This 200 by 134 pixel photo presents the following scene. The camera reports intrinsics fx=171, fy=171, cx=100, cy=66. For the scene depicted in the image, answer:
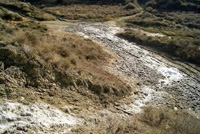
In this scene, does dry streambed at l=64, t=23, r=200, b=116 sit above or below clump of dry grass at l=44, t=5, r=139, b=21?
below

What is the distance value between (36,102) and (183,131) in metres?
6.57

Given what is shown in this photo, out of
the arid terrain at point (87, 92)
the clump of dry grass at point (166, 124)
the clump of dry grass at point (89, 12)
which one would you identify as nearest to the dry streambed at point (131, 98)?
the arid terrain at point (87, 92)

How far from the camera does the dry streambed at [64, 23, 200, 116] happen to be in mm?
12656

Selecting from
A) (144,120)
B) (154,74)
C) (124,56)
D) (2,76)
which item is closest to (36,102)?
(2,76)

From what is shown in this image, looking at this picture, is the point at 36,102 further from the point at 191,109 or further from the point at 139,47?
the point at 139,47

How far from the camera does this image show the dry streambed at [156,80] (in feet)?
41.5

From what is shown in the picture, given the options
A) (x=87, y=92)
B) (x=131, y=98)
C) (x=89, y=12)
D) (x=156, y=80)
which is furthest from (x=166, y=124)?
(x=89, y=12)

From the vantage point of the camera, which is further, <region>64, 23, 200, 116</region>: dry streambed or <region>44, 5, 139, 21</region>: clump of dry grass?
<region>44, 5, 139, 21</region>: clump of dry grass

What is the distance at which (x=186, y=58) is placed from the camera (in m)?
22.1

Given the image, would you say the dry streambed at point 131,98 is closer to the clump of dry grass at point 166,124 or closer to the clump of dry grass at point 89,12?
the clump of dry grass at point 166,124

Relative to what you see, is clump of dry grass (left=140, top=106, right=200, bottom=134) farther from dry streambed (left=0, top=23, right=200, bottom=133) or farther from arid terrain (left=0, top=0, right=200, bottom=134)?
dry streambed (left=0, top=23, right=200, bottom=133)

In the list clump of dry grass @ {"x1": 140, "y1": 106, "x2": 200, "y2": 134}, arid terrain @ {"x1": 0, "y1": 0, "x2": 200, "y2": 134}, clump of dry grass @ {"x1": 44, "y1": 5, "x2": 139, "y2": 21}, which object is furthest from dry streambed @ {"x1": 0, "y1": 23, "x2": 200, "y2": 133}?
clump of dry grass @ {"x1": 44, "y1": 5, "x2": 139, "y2": 21}

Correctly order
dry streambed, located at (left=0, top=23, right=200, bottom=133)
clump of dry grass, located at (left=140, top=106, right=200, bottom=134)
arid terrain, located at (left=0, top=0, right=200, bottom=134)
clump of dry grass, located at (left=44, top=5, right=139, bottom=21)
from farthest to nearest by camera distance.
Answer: clump of dry grass, located at (left=44, top=5, right=139, bottom=21) < clump of dry grass, located at (left=140, top=106, right=200, bottom=134) < arid terrain, located at (left=0, top=0, right=200, bottom=134) < dry streambed, located at (left=0, top=23, right=200, bottom=133)

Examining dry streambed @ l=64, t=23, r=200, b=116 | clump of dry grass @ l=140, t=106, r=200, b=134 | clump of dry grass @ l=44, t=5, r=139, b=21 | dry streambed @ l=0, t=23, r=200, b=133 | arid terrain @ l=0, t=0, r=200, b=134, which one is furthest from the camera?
clump of dry grass @ l=44, t=5, r=139, b=21
